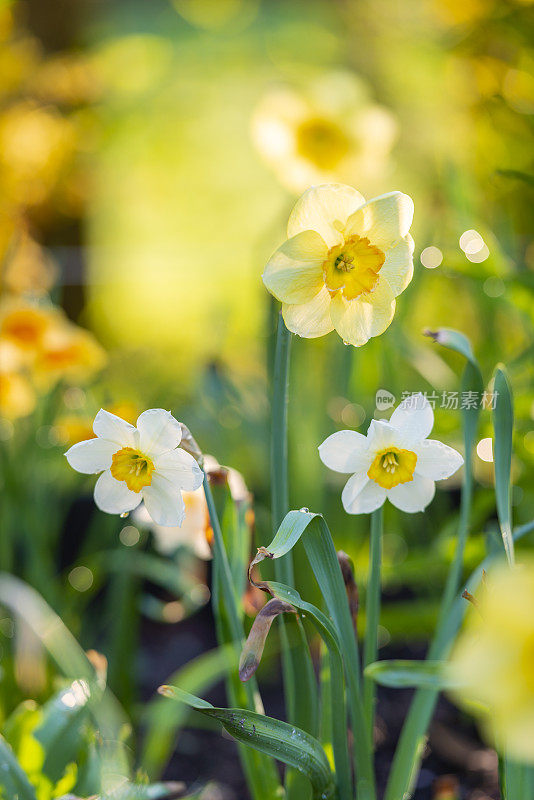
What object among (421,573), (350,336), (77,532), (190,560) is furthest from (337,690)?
(77,532)

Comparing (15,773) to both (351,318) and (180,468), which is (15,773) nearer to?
(180,468)

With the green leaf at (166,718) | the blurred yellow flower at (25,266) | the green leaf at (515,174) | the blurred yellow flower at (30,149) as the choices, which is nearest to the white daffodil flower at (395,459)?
the green leaf at (166,718)

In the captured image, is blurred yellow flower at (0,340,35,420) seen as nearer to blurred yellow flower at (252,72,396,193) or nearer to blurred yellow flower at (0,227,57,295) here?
blurred yellow flower at (0,227,57,295)

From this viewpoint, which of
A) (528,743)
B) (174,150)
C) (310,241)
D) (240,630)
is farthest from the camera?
(174,150)

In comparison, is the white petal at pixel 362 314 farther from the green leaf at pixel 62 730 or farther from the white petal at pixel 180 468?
the green leaf at pixel 62 730

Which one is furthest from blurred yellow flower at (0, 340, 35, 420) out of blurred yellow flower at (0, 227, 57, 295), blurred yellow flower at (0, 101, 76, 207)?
blurred yellow flower at (0, 101, 76, 207)

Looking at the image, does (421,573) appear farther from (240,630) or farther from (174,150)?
(174,150)

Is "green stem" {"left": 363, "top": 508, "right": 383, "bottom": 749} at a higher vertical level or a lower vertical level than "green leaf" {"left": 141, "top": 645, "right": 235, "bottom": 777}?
higher
